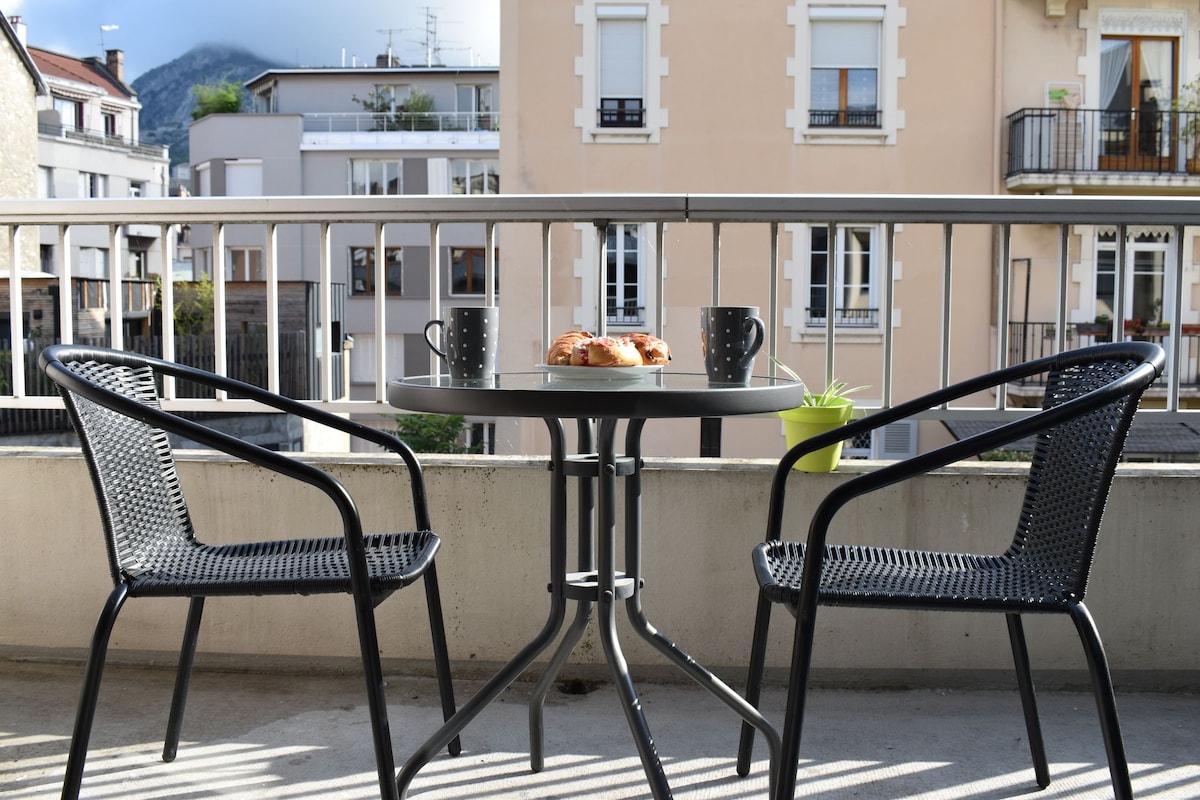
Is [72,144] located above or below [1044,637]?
above

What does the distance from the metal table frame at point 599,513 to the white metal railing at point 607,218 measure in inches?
25.8

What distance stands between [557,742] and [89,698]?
3.25 feet

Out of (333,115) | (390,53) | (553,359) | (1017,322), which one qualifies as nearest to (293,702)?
(553,359)

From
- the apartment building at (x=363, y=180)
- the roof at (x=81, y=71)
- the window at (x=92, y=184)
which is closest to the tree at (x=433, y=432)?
the apartment building at (x=363, y=180)

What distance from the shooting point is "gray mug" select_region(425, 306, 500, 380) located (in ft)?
7.24

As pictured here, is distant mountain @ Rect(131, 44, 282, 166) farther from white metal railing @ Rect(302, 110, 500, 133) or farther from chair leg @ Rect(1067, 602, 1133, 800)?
chair leg @ Rect(1067, 602, 1133, 800)

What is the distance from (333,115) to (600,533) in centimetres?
4522

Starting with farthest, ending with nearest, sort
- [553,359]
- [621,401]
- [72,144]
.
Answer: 1. [72,144]
2. [553,359]
3. [621,401]

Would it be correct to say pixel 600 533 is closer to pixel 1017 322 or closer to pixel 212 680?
pixel 212 680

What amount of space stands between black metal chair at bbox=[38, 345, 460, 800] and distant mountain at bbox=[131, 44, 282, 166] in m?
124

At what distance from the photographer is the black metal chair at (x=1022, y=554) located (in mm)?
1799

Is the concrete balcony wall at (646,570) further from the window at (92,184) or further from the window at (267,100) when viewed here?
the window at (92,184)

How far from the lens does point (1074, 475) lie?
6.65ft

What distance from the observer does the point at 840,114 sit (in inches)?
806
